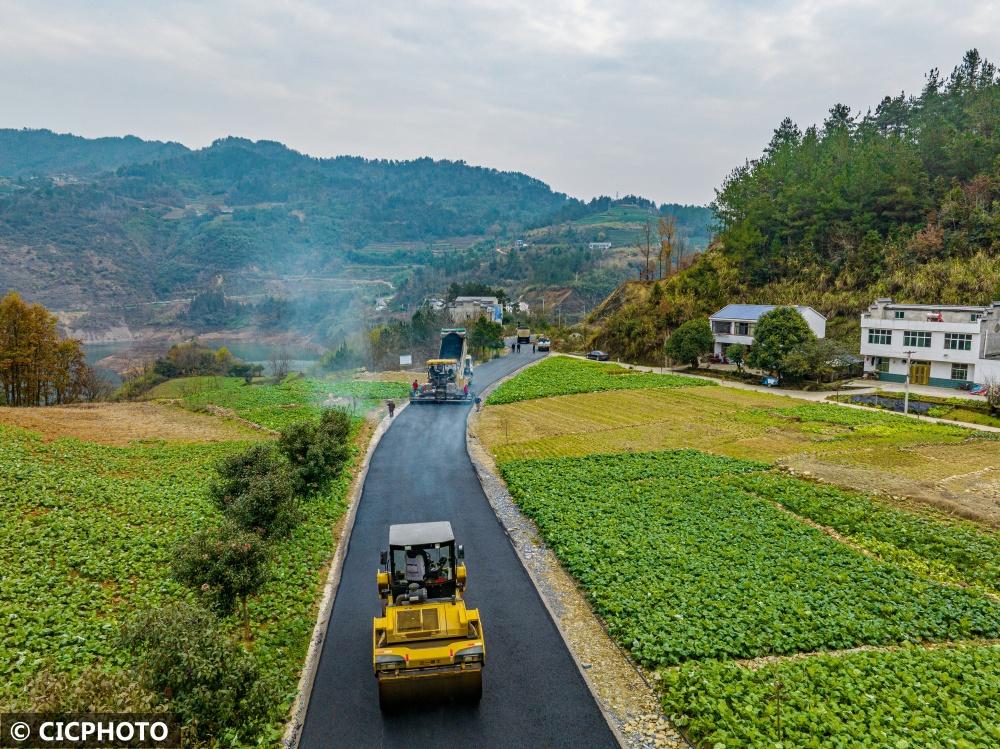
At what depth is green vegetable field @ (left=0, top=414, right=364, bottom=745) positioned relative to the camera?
12914 millimetres

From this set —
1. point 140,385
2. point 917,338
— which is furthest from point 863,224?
point 140,385

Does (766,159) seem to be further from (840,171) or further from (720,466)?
(720,466)

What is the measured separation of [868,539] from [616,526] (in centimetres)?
804

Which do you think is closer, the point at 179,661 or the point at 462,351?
the point at 179,661

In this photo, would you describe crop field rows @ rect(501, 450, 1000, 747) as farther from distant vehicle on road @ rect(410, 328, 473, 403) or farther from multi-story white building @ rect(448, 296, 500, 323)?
multi-story white building @ rect(448, 296, 500, 323)

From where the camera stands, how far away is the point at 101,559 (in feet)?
56.7

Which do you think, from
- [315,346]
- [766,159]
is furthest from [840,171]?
[315,346]

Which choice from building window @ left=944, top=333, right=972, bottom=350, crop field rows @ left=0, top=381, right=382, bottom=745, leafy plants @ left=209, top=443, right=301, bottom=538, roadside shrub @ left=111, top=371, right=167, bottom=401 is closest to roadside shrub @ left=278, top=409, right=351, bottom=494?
crop field rows @ left=0, top=381, right=382, bottom=745

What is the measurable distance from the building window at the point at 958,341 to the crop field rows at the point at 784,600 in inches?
1206

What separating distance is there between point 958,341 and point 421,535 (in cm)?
4927

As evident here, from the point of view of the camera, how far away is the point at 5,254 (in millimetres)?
169875

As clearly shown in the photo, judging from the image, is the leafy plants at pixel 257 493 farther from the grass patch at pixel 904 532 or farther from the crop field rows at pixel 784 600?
the grass patch at pixel 904 532
